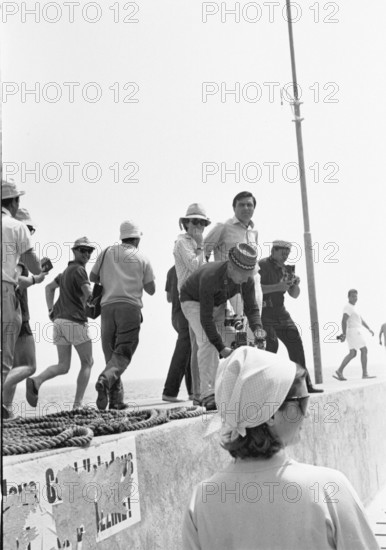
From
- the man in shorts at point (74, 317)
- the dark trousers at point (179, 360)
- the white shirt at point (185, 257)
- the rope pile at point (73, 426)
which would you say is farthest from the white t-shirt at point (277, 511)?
the dark trousers at point (179, 360)

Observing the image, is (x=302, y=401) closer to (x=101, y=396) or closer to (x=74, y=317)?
(x=101, y=396)

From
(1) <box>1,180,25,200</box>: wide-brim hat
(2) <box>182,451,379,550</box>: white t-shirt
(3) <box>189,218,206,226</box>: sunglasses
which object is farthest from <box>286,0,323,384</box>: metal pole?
(2) <box>182,451,379,550</box>: white t-shirt

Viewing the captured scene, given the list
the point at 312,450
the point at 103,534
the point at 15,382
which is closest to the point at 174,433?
the point at 103,534

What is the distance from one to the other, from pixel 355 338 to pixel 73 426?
7882 millimetres

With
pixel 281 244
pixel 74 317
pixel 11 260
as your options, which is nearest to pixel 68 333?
pixel 74 317

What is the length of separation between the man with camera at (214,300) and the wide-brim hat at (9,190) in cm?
152

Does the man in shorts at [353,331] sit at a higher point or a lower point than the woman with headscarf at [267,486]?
higher

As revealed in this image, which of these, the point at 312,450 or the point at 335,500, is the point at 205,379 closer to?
the point at 312,450

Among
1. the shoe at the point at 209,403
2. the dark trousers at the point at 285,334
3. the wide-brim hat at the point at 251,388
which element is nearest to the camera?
the wide-brim hat at the point at 251,388

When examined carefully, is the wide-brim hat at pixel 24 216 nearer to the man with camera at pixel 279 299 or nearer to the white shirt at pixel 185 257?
the white shirt at pixel 185 257

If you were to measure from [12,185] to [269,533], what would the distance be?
2.73 metres

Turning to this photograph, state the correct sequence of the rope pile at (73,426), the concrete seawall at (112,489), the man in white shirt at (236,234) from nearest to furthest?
the concrete seawall at (112,489) < the rope pile at (73,426) < the man in white shirt at (236,234)

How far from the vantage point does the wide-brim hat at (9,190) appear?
4.16 meters

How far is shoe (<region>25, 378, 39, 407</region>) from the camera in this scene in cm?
534
